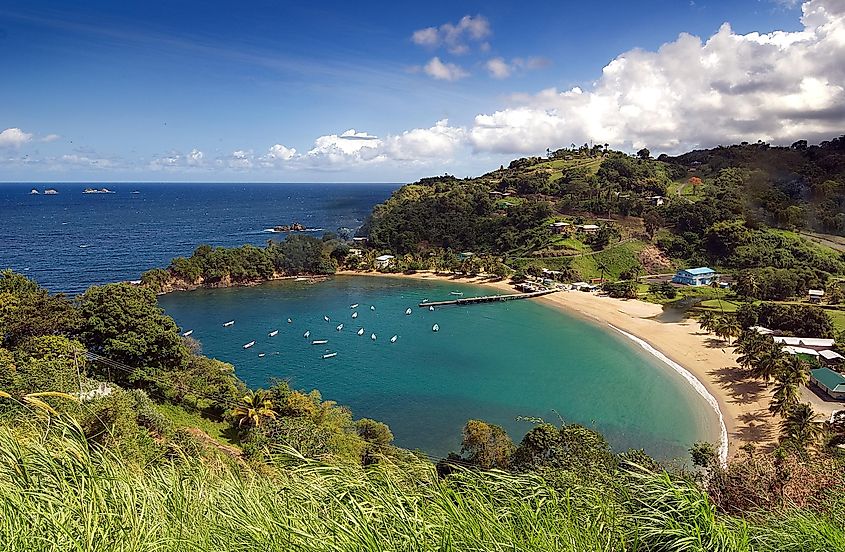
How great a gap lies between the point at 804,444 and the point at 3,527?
73.3 feet

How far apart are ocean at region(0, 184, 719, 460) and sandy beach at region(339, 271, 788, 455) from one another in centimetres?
112

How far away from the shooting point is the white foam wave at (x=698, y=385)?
20.2m

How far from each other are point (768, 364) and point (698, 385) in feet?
11.5

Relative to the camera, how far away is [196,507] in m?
→ 3.72

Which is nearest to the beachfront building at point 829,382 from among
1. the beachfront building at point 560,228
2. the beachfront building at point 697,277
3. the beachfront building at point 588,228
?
the beachfront building at point 697,277

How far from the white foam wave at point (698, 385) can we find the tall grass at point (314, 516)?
16852mm

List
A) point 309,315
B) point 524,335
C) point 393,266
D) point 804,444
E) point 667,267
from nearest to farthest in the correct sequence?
point 804,444, point 524,335, point 309,315, point 667,267, point 393,266

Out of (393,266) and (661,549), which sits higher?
(661,549)

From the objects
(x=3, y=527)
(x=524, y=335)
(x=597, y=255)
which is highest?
(x=3, y=527)

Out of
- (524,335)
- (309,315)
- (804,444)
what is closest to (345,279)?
(309,315)

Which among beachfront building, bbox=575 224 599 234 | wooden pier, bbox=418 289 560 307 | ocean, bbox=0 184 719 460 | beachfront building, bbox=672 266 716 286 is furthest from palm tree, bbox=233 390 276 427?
beachfront building, bbox=575 224 599 234

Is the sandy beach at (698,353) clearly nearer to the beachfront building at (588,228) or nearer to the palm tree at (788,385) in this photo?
the palm tree at (788,385)

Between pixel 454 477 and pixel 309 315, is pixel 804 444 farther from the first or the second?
pixel 309 315

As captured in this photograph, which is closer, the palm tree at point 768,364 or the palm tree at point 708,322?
the palm tree at point 768,364
